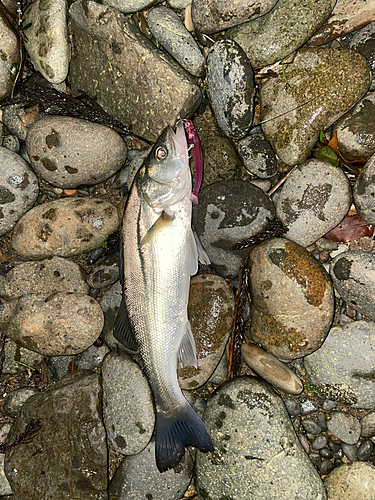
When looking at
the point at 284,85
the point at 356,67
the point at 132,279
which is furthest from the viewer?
the point at 284,85

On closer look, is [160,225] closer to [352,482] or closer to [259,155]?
[259,155]

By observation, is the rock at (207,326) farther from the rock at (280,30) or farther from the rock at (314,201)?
the rock at (280,30)

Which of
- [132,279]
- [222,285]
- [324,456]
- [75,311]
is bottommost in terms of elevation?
[324,456]

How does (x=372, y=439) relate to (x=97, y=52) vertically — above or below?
below

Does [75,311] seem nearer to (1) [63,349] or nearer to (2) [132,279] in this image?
(1) [63,349]

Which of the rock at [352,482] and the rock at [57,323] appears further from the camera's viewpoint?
the rock at [57,323]

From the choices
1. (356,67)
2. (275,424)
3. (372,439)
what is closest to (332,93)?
(356,67)

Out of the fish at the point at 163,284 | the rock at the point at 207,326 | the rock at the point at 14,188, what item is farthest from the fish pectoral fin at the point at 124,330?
the rock at the point at 14,188
